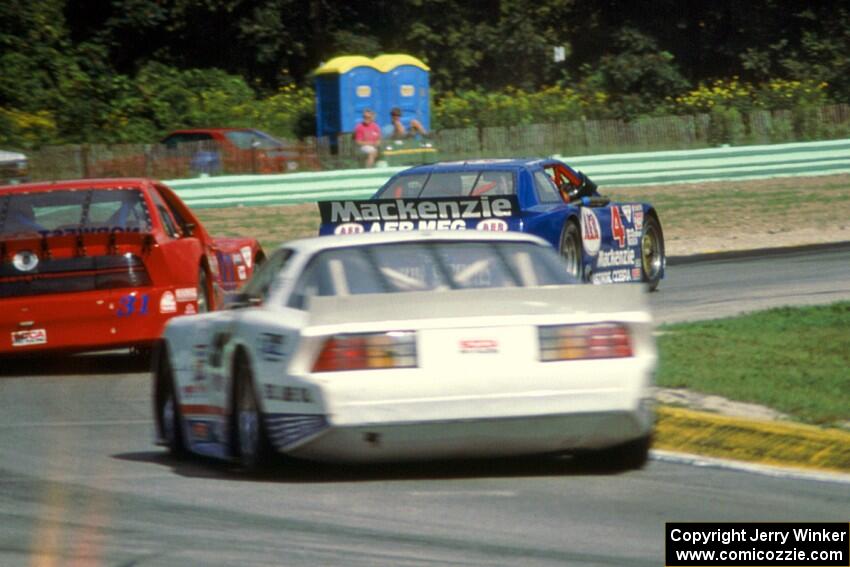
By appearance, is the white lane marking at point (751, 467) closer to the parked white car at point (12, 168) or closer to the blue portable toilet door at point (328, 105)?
the parked white car at point (12, 168)

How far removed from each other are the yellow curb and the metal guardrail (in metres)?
21.8

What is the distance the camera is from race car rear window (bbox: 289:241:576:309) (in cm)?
884

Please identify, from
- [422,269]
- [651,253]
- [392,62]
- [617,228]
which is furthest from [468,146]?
[422,269]

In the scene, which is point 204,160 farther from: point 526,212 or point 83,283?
point 83,283

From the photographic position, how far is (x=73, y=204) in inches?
539

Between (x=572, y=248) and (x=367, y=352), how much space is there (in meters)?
9.40

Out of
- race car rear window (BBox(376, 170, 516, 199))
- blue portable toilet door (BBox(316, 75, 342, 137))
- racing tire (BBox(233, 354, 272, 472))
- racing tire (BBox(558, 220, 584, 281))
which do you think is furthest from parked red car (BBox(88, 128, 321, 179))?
racing tire (BBox(233, 354, 272, 472))

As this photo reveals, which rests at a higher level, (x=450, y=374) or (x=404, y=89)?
(x=404, y=89)

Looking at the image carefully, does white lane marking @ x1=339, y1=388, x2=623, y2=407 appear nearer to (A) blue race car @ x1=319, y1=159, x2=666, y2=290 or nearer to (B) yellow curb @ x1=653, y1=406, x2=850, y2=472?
(B) yellow curb @ x1=653, y1=406, x2=850, y2=472

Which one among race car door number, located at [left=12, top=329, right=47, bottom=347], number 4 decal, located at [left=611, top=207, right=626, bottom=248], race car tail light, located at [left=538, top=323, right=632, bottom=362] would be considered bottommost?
race car door number, located at [left=12, top=329, right=47, bottom=347]

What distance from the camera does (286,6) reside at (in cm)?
5694

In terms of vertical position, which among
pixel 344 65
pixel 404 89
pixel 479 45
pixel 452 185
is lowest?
pixel 452 185

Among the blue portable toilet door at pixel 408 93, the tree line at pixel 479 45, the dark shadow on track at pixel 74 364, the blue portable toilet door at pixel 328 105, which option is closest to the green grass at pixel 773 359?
the dark shadow on track at pixel 74 364

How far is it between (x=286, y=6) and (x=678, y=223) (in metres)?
30.8
